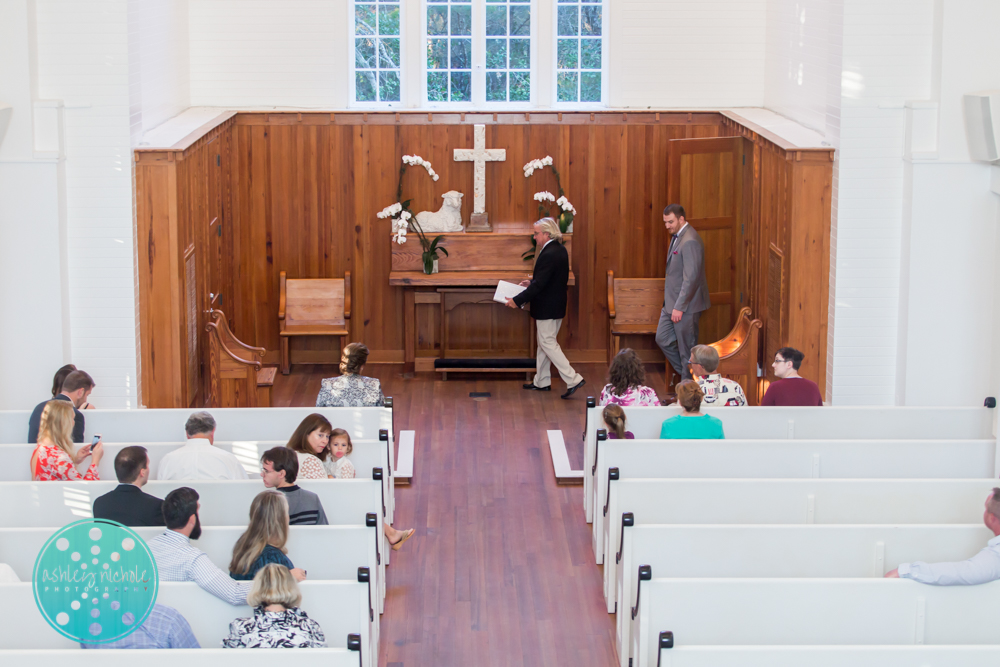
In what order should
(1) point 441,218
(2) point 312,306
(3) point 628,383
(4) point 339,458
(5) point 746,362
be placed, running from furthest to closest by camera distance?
(2) point 312,306
(1) point 441,218
(5) point 746,362
(3) point 628,383
(4) point 339,458

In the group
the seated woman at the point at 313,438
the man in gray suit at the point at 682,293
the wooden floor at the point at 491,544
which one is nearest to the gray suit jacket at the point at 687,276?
the man in gray suit at the point at 682,293

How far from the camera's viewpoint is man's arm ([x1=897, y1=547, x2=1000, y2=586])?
14.8 ft

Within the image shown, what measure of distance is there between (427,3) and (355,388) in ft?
17.0

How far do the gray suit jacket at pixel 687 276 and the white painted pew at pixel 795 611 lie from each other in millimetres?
5055

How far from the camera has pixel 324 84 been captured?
1102cm

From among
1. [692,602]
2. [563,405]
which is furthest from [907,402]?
[692,602]

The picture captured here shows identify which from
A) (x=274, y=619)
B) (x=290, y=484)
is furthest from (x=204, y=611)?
(x=290, y=484)

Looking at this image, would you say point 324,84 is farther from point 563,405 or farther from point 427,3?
point 563,405

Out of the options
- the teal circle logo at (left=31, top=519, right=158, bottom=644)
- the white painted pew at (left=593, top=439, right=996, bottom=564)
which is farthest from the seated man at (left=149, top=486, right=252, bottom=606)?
the white painted pew at (left=593, top=439, right=996, bottom=564)

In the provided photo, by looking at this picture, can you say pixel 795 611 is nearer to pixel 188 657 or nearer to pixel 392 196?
pixel 188 657

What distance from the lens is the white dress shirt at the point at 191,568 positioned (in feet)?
14.5

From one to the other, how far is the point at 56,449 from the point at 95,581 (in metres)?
2.49

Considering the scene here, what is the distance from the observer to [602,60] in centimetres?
1113

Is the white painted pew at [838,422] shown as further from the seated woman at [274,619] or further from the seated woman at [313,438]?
the seated woman at [274,619]
